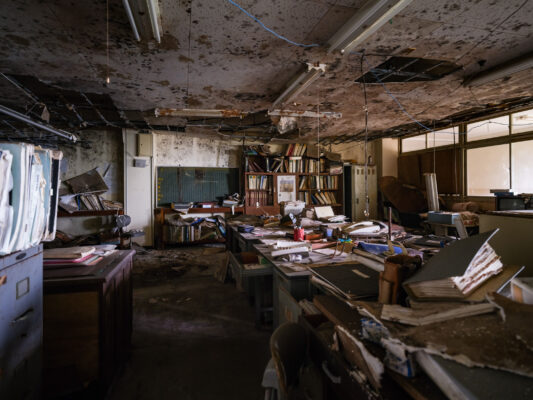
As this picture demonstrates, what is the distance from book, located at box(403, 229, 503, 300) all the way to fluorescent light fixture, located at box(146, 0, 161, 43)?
81.4 inches

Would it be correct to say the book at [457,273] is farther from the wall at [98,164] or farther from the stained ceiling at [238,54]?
the wall at [98,164]

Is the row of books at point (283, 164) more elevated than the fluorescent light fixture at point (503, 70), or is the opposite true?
the fluorescent light fixture at point (503, 70)

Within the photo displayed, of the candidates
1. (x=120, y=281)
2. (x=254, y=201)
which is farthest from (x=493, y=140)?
(x=120, y=281)

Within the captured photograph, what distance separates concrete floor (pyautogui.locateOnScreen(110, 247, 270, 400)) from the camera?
5.85ft

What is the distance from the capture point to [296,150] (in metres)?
6.65

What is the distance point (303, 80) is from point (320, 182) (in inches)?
161

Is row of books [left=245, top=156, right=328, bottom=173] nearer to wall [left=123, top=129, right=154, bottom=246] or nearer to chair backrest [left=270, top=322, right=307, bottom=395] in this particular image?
wall [left=123, top=129, right=154, bottom=246]

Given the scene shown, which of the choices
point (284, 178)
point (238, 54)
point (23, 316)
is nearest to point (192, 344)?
point (23, 316)

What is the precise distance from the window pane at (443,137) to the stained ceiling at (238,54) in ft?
3.94

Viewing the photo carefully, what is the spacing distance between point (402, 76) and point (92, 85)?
3.60 meters

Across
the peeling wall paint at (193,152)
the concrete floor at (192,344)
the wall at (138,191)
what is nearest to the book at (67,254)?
the concrete floor at (192,344)

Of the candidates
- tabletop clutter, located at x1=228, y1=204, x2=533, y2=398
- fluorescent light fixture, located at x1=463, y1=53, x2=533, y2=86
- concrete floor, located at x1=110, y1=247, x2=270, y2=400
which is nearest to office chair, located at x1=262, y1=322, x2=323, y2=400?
tabletop clutter, located at x1=228, y1=204, x2=533, y2=398

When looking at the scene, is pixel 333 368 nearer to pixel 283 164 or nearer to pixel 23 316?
pixel 23 316

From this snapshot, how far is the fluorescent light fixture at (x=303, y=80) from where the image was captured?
8.83 ft
